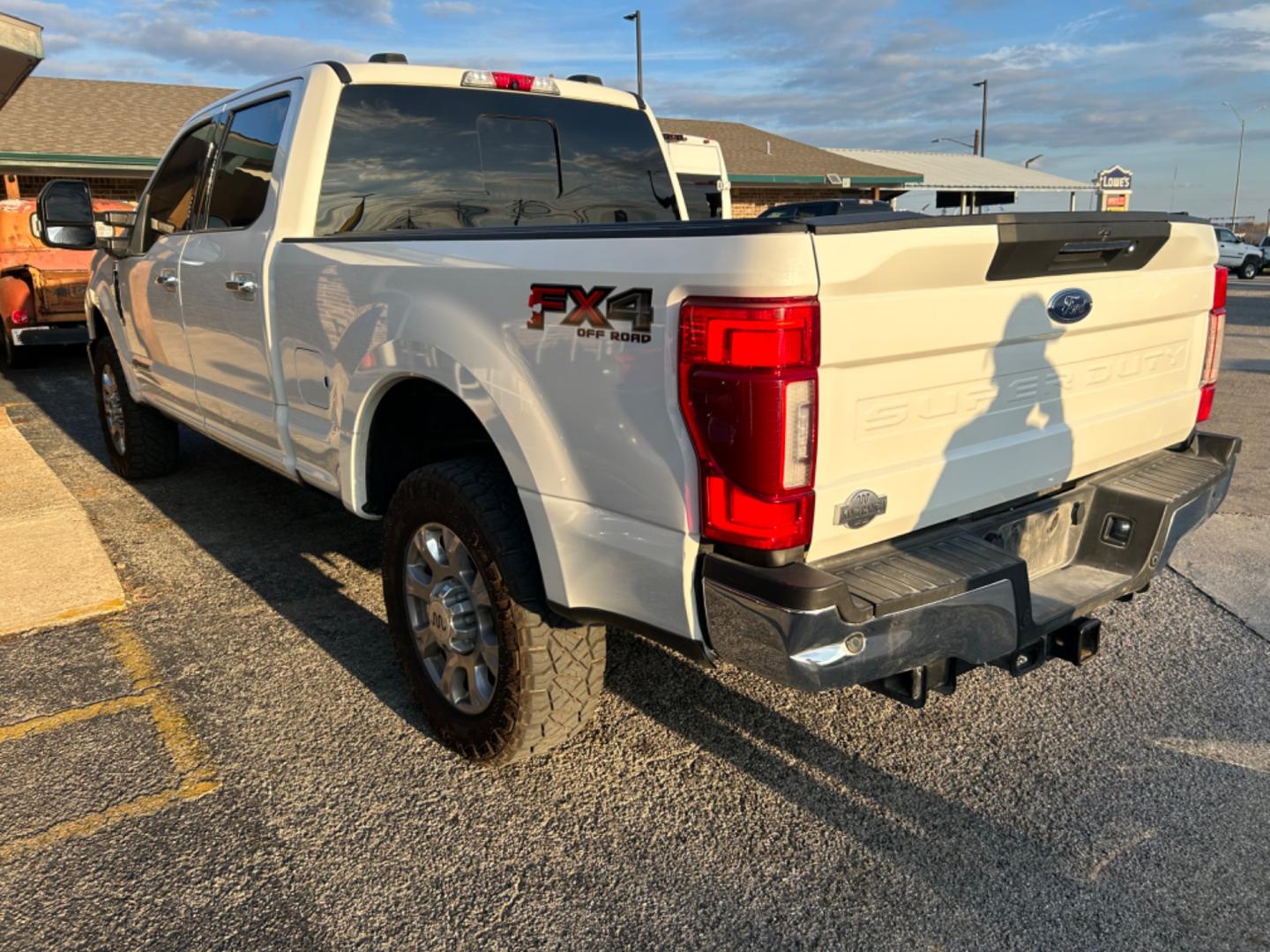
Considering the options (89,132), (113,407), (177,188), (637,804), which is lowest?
(637,804)

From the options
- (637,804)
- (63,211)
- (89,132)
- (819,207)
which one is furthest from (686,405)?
(89,132)

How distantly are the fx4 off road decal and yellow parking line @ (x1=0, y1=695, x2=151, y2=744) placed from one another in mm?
2148

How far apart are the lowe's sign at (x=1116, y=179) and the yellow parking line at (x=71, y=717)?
28.6m

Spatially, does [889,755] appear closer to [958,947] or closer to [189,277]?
[958,947]

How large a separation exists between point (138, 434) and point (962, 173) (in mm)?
35205

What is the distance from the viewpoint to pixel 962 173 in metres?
36.2

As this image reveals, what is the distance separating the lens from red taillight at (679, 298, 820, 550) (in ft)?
6.76

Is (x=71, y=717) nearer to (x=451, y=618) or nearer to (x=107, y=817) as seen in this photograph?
(x=107, y=817)

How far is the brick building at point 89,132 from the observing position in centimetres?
1695

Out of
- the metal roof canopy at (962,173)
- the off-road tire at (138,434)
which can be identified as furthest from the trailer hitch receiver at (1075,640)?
the metal roof canopy at (962,173)

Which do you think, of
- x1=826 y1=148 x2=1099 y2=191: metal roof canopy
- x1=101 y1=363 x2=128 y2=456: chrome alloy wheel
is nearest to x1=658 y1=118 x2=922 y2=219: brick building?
x1=826 y1=148 x2=1099 y2=191: metal roof canopy

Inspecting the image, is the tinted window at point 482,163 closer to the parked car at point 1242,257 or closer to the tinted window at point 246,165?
the tinted window at point 246,165

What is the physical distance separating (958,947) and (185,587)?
3709 millimetres

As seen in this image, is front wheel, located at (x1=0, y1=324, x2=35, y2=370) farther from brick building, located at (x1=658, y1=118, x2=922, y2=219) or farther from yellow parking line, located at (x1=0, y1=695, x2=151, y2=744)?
brick building, located at (x1=658, y1=118, x2=922, y2=219)
